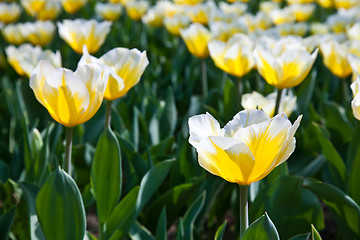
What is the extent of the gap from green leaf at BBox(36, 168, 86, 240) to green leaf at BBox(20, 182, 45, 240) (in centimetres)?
14

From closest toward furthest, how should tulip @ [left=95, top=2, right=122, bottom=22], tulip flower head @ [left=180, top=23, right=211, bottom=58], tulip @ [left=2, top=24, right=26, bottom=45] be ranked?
tulip flower head @ [left=180, top=23, right=211, bottom=58] → tulip @ [left=2, top=24, right=26, bottom=45] → tulip @ [left=95, top=2, right=122, bottom=22]

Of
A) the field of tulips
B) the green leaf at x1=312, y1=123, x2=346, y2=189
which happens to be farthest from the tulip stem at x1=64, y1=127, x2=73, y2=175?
the green leaf at x1=312, y1=123, x2=346, y2=189

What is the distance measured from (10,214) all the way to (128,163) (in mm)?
462

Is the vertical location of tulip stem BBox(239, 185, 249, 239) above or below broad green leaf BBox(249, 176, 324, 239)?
above

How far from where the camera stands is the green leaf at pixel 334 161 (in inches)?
58.7

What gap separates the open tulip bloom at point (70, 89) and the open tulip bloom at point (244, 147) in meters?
0.29

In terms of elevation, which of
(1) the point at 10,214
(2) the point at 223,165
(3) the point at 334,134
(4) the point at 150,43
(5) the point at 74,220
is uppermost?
(2) the point at 223,165

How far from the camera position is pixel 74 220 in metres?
1.12

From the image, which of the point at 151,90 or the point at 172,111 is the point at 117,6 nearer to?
the point at 151,90

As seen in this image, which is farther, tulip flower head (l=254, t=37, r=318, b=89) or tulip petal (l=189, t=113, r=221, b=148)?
tulip flower head (l=254, t=37, r=318, b=89)

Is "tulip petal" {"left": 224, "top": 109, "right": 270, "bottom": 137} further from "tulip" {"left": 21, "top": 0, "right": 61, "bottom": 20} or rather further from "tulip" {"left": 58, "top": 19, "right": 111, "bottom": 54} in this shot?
"tulip" {"left": 21, "top": 0, "right": 61, "bottom": 20}

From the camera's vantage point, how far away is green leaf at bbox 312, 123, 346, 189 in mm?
1491

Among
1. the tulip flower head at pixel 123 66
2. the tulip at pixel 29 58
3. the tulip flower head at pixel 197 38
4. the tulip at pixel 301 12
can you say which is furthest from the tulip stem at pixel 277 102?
the tulip at pixel 301 12

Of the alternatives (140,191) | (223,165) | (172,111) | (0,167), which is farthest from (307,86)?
(223,165)
